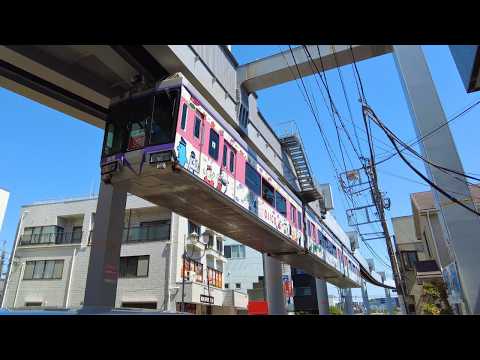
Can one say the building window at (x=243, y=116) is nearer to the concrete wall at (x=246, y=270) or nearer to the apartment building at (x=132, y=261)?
the apartment building at (x=132, y=261)

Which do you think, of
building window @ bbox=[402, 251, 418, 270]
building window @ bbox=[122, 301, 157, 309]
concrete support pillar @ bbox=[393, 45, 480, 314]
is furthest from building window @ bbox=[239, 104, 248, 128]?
building window @ bbox=[402, 251, 418, 270]

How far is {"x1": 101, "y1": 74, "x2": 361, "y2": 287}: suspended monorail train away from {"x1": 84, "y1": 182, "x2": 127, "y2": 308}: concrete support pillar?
654 millimetres

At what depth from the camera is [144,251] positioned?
2428 cm

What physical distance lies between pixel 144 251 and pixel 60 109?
51.9 ft

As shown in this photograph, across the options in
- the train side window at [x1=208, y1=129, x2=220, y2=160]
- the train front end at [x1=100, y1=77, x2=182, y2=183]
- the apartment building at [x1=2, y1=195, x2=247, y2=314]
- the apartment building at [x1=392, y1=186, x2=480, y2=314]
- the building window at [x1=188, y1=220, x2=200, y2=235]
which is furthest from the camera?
the building window at [x1=188, y1=220, x2=200, y2=235]

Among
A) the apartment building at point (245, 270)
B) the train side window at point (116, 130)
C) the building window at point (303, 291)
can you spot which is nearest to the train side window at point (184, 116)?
the train side window at point (116, 130)

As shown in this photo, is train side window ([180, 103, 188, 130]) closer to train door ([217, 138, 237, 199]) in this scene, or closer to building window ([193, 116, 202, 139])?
building window ([193, 116, 202, 139])

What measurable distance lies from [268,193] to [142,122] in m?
6.01

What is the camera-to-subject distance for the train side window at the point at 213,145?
27.9 ft

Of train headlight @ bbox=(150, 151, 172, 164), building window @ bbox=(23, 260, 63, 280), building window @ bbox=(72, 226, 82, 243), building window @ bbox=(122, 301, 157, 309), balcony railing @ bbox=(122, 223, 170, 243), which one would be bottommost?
building window @ bbox=(122, 301, 157, 309)

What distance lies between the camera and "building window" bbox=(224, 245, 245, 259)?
4028 cm

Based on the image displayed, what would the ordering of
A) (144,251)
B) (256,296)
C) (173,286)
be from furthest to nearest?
1. (256,296)
2. (144,251)
3. (173,286)
